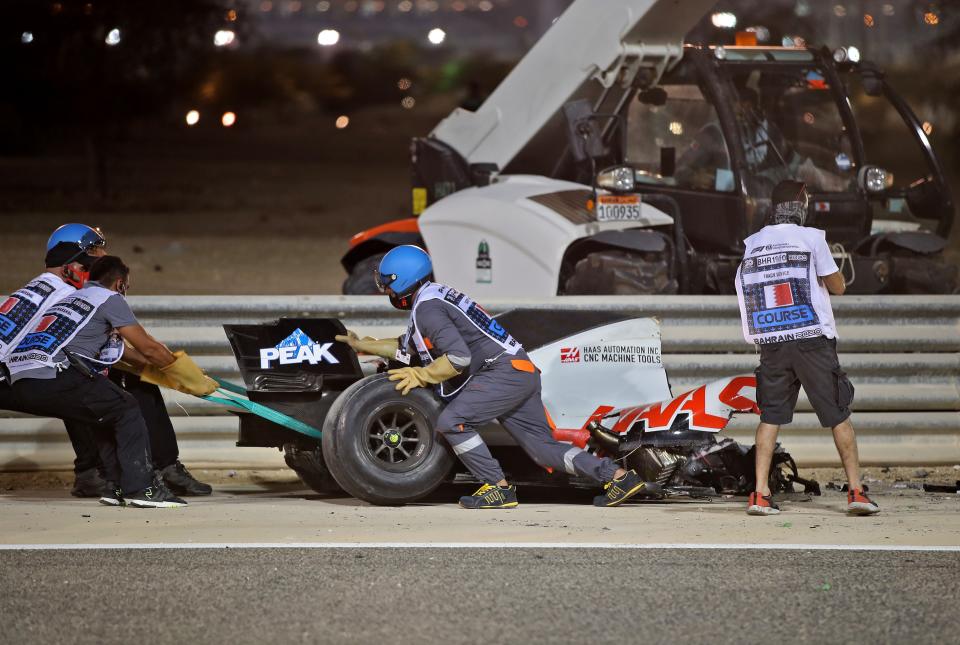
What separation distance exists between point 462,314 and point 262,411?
1.19 metres

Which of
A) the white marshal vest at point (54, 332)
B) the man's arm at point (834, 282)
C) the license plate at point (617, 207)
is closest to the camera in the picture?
the man's arm at point (834, 282)

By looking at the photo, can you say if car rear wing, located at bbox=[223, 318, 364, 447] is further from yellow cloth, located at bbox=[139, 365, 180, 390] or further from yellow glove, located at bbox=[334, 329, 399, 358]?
yellow cloth, located at bbox=[139, 365, 180, 390]

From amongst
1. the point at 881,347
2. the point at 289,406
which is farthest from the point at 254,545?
the point at 881,347

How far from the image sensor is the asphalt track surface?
5.46 meters

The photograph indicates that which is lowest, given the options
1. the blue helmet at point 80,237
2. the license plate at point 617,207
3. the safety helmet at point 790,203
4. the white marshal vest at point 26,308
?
the white marshal vest at point 26,308

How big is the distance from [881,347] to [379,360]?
3.17 meters

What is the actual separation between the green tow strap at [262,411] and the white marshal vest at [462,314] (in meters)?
0.63

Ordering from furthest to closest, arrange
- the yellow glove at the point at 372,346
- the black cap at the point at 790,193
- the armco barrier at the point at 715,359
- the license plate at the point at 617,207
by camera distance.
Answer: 1. the license plate at the point at 617,207
2. the armco barrier at the point at 715,359
3. the yellow glove at the point at 372,346
4. the black cap at the point at 790,193

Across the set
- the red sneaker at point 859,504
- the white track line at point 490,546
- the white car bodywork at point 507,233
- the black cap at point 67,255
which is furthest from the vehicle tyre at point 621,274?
the white track line at point 490,546

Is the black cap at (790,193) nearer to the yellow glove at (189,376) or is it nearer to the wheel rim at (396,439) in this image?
the wheel rim at (396,439)

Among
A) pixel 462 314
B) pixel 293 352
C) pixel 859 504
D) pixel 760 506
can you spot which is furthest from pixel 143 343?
pixel 859 504

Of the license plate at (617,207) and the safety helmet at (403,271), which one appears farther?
the license plate at (617,207)

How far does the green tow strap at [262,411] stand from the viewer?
816 cm

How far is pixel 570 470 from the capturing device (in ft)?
26.5
